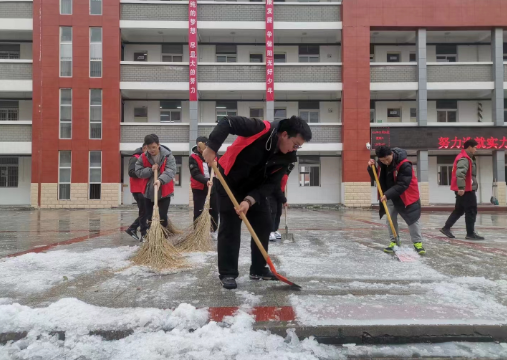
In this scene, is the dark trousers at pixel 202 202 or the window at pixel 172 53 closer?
the dark trousers at pixel 202 202

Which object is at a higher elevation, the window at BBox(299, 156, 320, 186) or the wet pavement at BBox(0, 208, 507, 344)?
the window at BBox(299, 156, 320, 186)

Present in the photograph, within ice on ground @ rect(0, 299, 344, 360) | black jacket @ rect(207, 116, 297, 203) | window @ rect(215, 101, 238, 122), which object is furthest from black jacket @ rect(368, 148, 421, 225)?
window @ rect(215, 101, 238, 122)

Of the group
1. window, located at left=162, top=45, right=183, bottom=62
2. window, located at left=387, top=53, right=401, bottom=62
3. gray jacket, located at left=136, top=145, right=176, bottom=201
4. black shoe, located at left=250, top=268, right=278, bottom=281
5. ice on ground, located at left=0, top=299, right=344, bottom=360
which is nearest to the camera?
ice on ground, located at left=0, top=299, right=344, bottom=360

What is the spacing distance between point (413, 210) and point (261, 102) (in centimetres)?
1507

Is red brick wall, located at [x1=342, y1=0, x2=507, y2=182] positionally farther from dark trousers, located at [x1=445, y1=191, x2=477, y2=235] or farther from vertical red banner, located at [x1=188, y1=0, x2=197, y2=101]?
dark trousers, located at [x1=445, y1=191, x2=477, y2=235]

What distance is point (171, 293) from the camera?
2803 mm

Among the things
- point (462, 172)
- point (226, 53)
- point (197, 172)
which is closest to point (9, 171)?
point (226, 53)

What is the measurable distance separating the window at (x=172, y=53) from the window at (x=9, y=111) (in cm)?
821

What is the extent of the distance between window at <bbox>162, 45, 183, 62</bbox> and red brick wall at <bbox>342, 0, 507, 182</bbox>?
28.4 ft

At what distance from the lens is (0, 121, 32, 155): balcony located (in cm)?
1662

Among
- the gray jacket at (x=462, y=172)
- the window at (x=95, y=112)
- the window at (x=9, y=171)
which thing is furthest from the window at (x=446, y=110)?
the window at (x=9, y=171)

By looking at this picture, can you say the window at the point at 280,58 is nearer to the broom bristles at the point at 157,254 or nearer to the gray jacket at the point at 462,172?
the gray jacket at the point at 462,172

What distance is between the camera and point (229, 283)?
9.62 ft

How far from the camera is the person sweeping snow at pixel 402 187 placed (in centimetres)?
443
